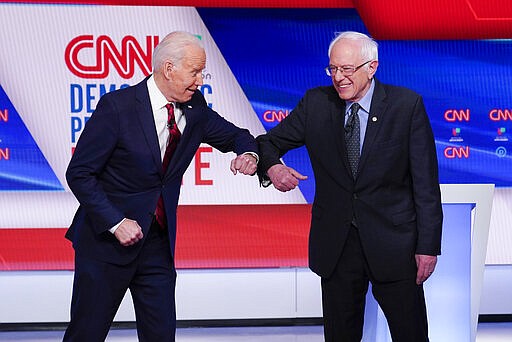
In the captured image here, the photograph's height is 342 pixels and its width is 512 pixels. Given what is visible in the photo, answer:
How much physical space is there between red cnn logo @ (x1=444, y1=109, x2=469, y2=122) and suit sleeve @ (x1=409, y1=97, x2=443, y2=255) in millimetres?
2107

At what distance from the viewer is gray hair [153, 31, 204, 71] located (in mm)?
2742

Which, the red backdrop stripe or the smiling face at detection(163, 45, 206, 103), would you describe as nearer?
the smiling face at detection(163, 45, 206, 103)

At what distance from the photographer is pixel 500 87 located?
16.0 feet

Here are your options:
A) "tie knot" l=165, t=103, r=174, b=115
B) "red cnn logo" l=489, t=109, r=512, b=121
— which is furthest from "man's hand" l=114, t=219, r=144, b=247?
"red cnn logo" l=489, t=109, r=512, b=121

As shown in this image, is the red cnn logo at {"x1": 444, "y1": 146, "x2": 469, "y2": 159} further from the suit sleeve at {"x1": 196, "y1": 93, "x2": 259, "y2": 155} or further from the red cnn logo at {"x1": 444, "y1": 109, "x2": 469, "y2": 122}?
the suit sleeve at {"x1": 196, "y1": 93, "x2": 259, "y2": 155}

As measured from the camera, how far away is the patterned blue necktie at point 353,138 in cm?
282

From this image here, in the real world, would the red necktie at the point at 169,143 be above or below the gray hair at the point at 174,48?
below

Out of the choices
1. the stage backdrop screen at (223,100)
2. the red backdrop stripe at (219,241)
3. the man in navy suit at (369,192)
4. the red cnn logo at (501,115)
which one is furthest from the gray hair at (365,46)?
the red cnn logo at (501,115)

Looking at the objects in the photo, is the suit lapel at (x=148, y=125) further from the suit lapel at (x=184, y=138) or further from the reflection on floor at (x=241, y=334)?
the reflection on floor at (x=241, y=334)

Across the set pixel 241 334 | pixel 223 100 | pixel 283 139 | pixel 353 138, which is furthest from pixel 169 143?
pixel 241 334

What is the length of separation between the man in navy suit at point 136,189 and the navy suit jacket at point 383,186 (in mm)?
281

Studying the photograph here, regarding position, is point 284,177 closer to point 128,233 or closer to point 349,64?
point 349,64

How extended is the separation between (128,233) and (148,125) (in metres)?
0.35

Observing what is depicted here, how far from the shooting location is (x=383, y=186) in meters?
2.81
